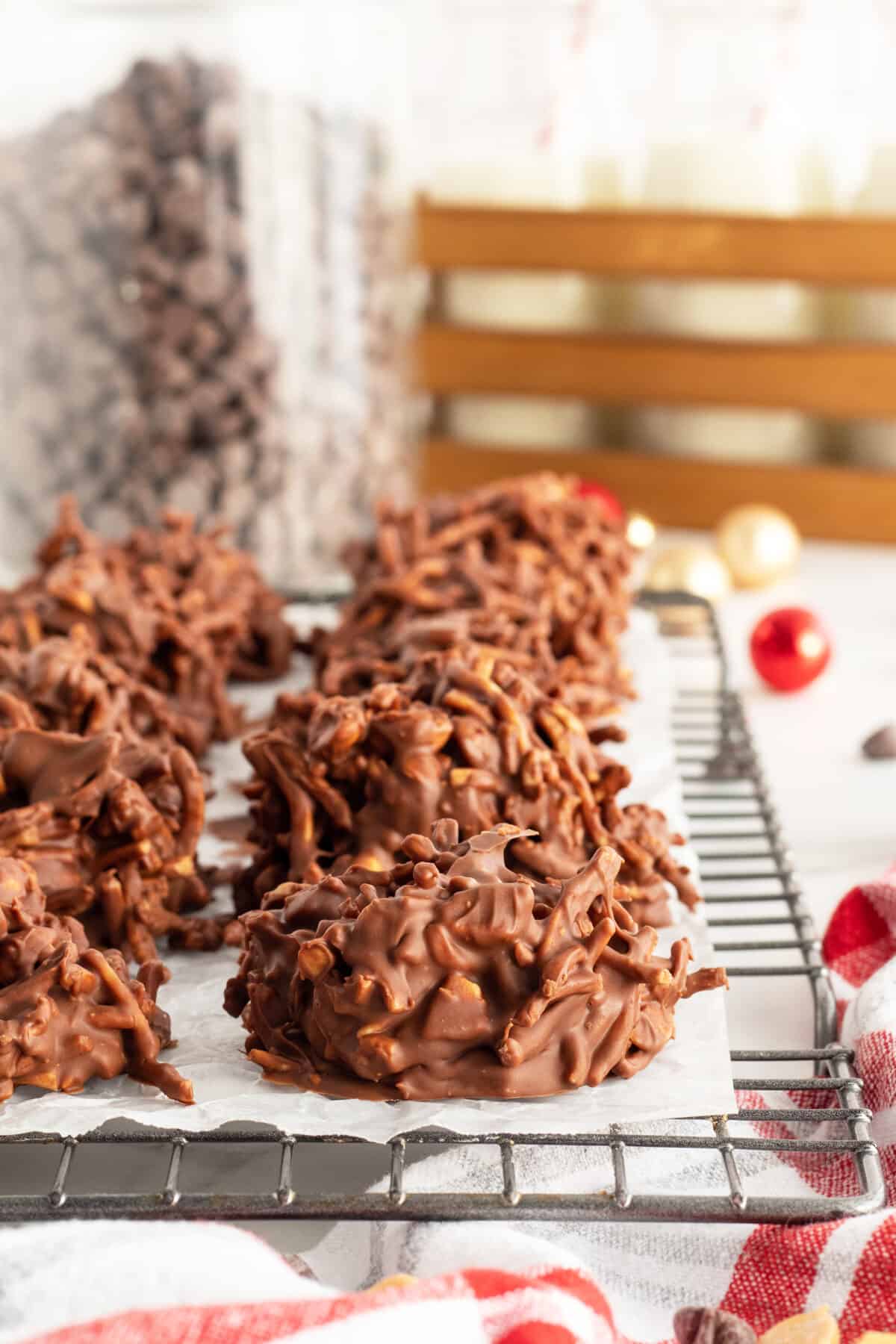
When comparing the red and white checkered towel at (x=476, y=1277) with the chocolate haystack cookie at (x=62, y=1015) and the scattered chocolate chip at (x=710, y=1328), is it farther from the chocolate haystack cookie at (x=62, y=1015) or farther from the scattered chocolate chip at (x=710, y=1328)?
the chocolate haystack cookie at (x=62, y=1015)

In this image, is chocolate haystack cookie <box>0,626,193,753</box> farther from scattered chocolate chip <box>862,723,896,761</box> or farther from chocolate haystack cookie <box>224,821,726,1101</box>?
scattered chocolate chip <box>862,723,896,761</box>

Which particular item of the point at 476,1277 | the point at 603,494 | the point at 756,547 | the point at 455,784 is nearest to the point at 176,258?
the point at 603,494

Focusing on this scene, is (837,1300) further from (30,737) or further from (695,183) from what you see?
(695,183)

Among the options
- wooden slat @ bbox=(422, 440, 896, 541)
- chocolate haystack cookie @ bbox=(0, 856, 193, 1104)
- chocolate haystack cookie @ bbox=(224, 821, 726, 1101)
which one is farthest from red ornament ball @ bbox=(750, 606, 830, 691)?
Result: chocolate haystack cookie @ bbox=(0, 856, 193, 1104)

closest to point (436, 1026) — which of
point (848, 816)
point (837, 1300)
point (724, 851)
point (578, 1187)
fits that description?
point (578, 1187)

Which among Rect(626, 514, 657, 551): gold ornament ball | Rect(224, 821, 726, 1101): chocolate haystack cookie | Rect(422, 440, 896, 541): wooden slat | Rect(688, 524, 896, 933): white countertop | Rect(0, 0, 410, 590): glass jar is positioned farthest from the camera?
Rect(422, 440, 896, 541): wooden slat

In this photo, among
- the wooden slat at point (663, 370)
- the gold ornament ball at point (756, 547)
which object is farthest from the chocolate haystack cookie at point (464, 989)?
the wooden slat at point (663, 370)

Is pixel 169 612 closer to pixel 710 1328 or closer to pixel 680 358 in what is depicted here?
pixel 710 1328

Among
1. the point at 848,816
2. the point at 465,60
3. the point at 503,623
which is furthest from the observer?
the point at 465,60

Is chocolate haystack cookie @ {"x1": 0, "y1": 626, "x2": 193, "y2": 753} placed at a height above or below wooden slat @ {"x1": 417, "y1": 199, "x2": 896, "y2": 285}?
below
